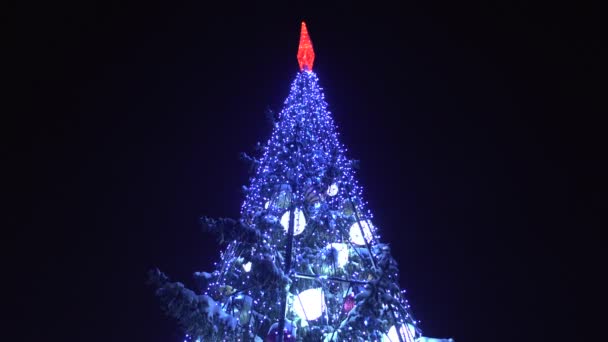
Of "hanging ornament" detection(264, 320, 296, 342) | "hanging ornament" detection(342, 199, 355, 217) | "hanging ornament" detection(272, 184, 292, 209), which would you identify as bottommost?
"hanging ornament" detection(264, 320, 296, 342)

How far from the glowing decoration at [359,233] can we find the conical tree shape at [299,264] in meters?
0.02

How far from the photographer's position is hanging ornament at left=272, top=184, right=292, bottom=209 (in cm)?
760

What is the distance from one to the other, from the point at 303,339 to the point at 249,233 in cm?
160

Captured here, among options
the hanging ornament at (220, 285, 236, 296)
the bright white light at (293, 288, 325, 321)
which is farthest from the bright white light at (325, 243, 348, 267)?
the hanging ornament at (220, 285, 236, 296)

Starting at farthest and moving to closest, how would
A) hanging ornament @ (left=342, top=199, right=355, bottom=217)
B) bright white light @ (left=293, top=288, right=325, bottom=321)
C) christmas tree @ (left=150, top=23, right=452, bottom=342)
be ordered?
hanging ornament @ (left=342, top=199, right=355, bottom=217)
bright white light @ (left=293, top=288, right=325, bottom=321)
christmas tree @ (left=150, top=23, right=452, bottom=342)

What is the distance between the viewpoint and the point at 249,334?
5.87m

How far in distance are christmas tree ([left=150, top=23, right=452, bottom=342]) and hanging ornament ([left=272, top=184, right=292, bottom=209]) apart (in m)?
0.02

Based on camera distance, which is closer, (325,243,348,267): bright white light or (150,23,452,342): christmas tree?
(150,23,452,342): christmas tree

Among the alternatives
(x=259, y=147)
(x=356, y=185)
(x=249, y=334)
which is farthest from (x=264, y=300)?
(x=356, y=185)

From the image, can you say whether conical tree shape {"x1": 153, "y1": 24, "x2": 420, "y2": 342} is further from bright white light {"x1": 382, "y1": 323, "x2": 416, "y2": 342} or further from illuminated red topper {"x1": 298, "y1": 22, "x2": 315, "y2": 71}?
illuminated red topper {"x1": 298, "y1": 22, "x2": 315, "y2": 71}

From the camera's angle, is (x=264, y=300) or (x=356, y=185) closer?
(x=264, y=300)

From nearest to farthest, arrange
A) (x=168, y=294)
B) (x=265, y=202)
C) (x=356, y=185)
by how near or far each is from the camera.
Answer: (x=168, y=294) → (x=265, y=202) → (x=356, y=185)

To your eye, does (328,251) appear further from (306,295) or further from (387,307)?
(387,307)

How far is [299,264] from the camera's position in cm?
700
